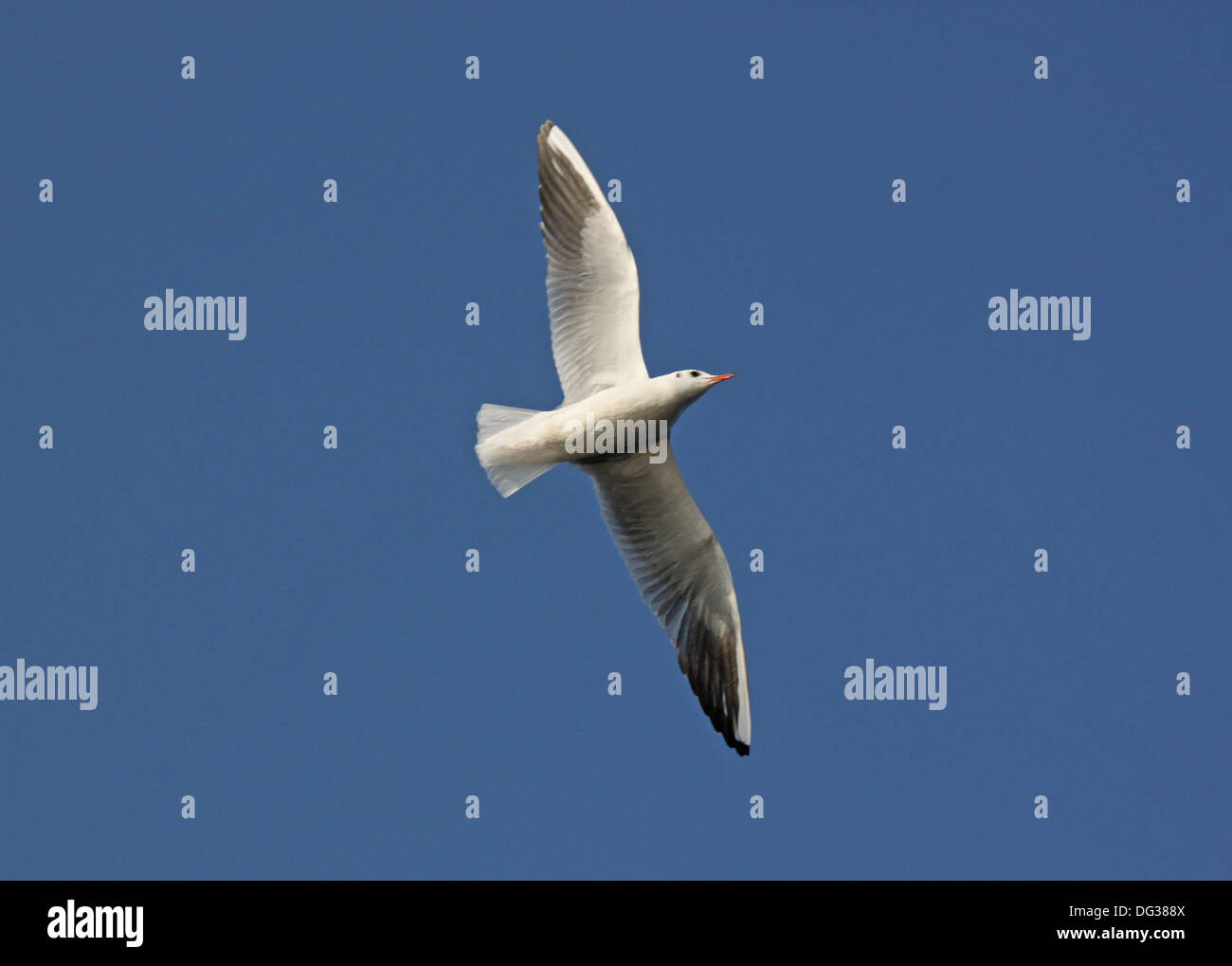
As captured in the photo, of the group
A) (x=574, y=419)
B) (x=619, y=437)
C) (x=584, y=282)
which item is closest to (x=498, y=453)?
(x=574, y=419)

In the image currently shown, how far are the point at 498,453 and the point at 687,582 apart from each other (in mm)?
1612

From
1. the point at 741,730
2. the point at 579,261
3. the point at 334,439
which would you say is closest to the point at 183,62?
the point at 334,439

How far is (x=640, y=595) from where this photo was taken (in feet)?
36.4

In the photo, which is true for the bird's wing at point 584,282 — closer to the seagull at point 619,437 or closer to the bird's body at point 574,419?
the seagull at point 619,437

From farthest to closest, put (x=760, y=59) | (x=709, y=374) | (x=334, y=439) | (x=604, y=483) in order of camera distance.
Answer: (x=334, y=439) → (x=760, y=59) → (x=604, y=483) → (x=709, y=374)

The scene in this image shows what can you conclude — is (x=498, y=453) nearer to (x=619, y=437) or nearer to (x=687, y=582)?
(x=619, y=437)

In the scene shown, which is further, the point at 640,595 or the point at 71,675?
the point at 71,675

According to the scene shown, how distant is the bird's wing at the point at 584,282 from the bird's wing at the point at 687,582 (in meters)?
0.64

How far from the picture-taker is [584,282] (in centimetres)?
1045

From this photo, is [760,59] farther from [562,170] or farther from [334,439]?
[334,439]

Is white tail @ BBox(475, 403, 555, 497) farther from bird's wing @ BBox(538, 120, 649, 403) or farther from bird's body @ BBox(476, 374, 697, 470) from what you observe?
bird's wing @ BBox(538, 120, 649, 403)

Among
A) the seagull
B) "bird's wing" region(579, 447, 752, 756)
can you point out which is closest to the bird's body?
the seagull

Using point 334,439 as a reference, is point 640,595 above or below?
below

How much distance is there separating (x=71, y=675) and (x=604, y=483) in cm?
444
